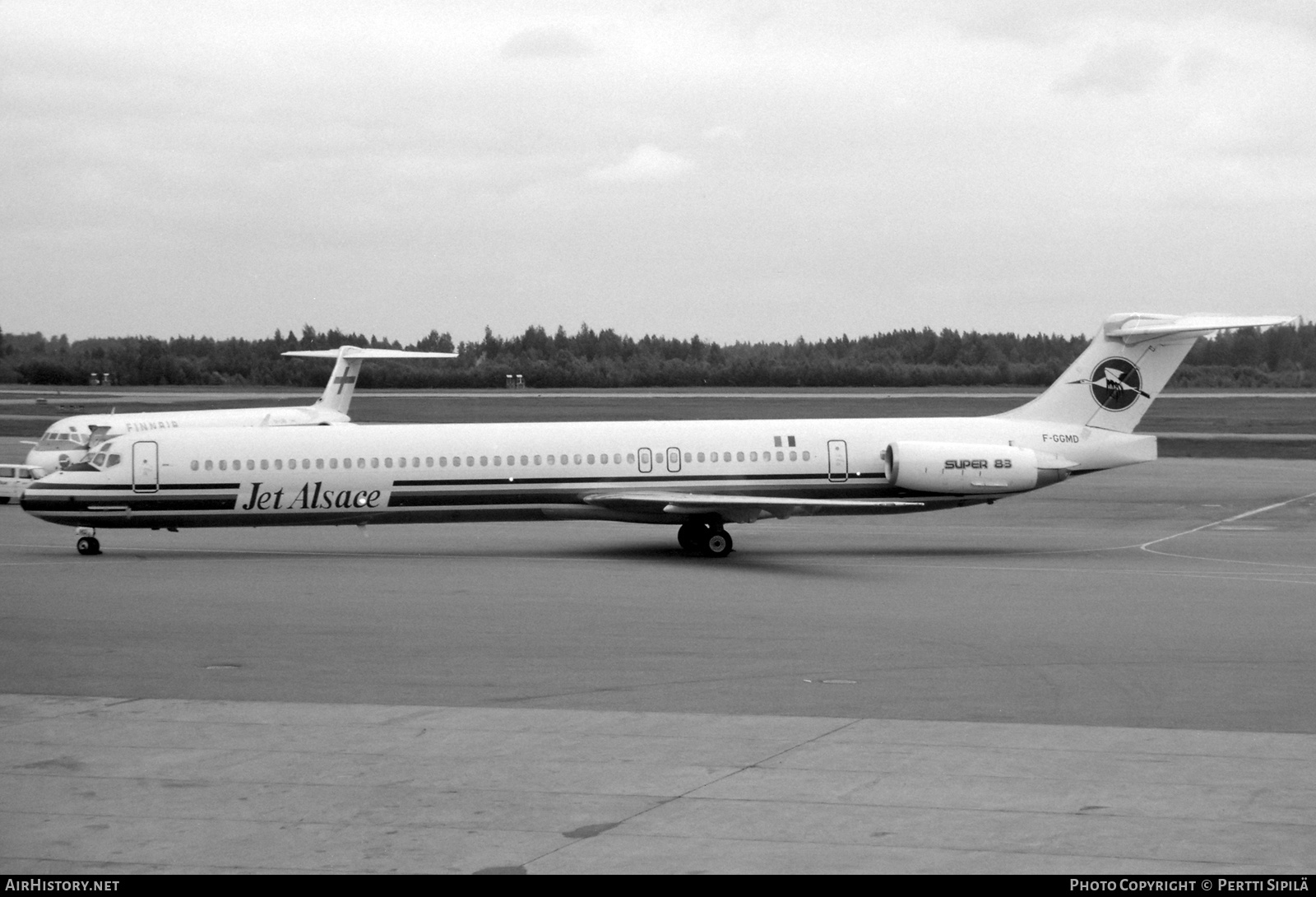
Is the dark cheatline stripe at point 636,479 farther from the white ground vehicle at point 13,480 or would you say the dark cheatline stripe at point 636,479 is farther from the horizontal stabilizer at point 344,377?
the horizontal stabilizer at point 344,377

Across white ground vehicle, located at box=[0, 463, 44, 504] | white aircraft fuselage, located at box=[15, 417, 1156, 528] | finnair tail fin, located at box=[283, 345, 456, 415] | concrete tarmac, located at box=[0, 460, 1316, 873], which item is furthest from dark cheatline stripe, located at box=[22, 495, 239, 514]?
finnair tail fin, located at box=[283, 345, 456, 415]

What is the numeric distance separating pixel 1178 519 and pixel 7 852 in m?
34.3

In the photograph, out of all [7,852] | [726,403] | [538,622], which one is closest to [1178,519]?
[538,622]

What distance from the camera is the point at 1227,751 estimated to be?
1362cm

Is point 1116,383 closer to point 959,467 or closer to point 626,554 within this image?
point 959,467

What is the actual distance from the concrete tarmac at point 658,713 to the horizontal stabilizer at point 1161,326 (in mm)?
5122

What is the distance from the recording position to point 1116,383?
33.7m

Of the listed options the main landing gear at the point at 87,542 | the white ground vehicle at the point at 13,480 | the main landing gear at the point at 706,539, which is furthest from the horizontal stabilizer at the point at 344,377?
the main landing gear at the point at 706,539

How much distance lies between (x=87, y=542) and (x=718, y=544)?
1359 cm

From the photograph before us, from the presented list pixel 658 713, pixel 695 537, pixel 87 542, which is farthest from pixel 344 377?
pixel 658 713

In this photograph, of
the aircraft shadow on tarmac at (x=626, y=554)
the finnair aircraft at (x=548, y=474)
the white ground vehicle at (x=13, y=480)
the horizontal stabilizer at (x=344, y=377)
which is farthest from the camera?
the horizontal stabilizer at (x=344, y=377)

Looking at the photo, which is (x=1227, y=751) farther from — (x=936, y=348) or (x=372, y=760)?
(x=936, y=348)

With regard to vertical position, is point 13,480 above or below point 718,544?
above

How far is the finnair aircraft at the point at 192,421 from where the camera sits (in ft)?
159
